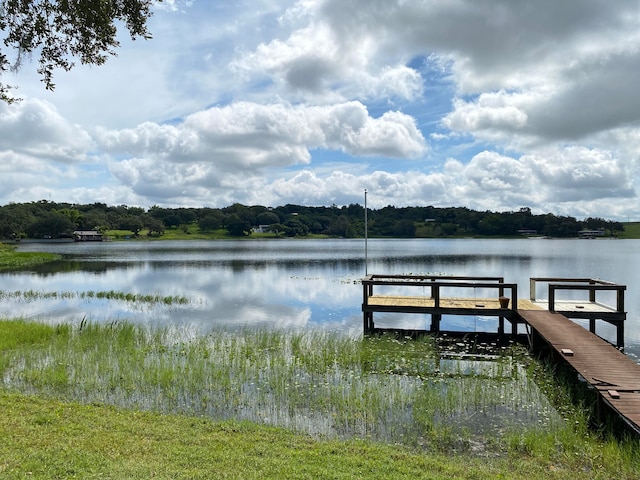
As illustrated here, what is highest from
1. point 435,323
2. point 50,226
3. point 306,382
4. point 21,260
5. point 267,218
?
point 267,218

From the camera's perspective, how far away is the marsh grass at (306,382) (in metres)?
7.88

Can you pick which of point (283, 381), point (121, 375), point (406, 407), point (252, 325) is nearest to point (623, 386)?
point (406, 407)

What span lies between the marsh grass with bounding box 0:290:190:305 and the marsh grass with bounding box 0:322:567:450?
9.67 m

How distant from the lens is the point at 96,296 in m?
25.8

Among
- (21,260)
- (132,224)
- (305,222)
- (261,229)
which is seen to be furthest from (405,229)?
(21,260)

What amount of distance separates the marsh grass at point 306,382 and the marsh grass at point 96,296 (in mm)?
9670

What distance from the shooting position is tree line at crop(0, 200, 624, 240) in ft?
463

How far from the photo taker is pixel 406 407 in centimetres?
855

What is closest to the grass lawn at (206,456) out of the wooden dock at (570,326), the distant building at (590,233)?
the wooden dock at (570,326)

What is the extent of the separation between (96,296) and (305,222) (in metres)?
140

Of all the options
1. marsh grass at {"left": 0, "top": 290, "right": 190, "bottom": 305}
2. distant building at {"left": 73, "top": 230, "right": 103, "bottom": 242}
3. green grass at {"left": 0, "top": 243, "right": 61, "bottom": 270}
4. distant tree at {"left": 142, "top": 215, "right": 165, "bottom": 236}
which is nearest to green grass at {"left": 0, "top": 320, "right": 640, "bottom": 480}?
marsh grass at {"left": 0, "top": 290, "right": 190, "bottom": 305}

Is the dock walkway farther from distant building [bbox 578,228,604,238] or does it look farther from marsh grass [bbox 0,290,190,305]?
distant building [bbox 578,228,604,238]

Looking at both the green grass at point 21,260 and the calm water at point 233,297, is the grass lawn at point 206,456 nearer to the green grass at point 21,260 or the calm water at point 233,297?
the calm water at point 233,297

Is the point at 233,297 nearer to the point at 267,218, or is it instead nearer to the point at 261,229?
the point at 267,218
